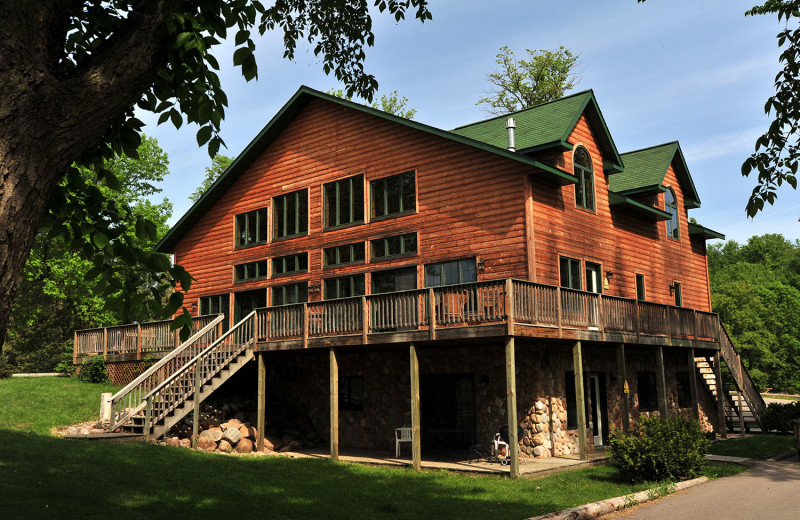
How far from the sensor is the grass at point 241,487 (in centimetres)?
1066

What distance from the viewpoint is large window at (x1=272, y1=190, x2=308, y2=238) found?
79.0 ft

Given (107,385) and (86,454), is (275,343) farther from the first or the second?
(107,385)

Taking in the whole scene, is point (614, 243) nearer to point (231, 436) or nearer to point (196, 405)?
point (231, 436)

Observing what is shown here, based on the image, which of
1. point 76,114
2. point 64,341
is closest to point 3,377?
point 64,341

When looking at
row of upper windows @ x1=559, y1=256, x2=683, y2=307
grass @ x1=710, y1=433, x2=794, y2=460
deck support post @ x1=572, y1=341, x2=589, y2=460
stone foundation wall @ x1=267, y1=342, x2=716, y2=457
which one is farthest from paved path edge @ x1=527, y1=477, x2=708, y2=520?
row of upper windows @ x1=559, y1=256, x2=683, y2=307

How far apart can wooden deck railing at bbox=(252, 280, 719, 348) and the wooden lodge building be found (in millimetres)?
58

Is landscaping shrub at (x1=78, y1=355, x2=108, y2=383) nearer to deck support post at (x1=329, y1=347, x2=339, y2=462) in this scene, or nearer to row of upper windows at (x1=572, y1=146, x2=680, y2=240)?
deck support post at (x1=329, y1=347, x2=339, y2=462)

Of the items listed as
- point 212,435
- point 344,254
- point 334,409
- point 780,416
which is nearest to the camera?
point 334,409

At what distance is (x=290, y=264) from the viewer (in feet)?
79.0

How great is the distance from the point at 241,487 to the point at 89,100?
9922mm

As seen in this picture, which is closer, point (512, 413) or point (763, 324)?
point (512, 413)

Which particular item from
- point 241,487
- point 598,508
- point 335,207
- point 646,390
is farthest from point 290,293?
point 598,508

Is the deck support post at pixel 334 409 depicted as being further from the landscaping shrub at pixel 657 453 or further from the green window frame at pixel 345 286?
the landscaping shrub at pixel 657 453

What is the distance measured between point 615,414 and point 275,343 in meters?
10.6
